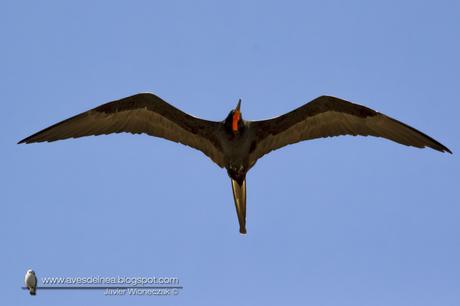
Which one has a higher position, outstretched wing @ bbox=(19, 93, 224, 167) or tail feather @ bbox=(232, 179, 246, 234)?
outstretched wing @ bbox=(19, 93, 224, 167)

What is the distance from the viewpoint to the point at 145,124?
12.4 metres

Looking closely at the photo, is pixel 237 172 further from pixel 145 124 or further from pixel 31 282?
pixel 31 282

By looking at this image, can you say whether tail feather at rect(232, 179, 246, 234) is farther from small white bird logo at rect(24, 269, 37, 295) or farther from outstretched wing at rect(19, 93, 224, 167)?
small white bird logo at rect(24, 269, 37, 295)

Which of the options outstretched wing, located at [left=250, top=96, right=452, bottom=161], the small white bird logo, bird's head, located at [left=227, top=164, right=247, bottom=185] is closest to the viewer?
the small white bird logo

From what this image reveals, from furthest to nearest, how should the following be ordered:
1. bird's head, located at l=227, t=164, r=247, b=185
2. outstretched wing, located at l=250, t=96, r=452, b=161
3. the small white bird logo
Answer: outstretched wing, located at l=250, t=96, r=452, b=161
bird's head, located at l=227, t=164, r=247, b=185
the small white bird logo

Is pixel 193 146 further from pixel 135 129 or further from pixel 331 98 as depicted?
pixel 331 98

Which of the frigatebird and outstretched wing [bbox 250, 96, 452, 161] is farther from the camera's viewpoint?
outstretched wing [bbox 250, 96, 452, 161]

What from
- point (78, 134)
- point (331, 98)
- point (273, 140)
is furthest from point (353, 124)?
point (78, 134)

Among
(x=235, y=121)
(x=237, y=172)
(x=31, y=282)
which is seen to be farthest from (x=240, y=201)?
(x=31, y=282)

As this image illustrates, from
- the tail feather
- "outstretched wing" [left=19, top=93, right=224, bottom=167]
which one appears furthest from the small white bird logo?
the tail feather

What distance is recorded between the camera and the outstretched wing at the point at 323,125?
489 inches

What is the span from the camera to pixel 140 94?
1215 cm

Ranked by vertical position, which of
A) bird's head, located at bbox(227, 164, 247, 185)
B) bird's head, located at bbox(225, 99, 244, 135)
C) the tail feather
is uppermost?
bird's head, located at bbox(225, 99, 244, 135)

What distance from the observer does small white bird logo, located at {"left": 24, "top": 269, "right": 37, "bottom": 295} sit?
11789mm
